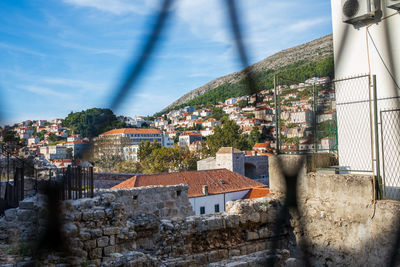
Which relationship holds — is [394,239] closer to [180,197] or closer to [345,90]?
[345,90]

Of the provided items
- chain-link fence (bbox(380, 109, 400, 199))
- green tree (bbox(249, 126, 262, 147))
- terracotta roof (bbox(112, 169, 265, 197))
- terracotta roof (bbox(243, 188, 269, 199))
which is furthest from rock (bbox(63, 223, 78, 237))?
terracotta roof (bbox(243, 188, 269, 199))

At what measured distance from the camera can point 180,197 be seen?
23.0 ft

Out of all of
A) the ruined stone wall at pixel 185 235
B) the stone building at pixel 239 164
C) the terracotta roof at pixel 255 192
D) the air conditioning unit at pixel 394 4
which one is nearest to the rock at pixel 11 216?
the ruined stone wall at pixel 185 235

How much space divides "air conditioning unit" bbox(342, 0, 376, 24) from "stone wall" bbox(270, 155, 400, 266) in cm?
99

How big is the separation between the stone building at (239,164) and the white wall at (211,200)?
302 inches

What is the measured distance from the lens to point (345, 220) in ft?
8.23

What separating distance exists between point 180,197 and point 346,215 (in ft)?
15.8

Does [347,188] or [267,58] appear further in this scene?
[347,188]

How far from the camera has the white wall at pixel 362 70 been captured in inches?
51.1

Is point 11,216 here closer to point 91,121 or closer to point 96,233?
point 96,233

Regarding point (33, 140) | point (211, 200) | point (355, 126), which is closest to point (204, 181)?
point (211, 200)

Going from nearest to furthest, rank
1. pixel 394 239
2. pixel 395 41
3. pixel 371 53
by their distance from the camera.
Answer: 1. pixel 395 41
2. pixel 371 53
3. pixel 394 239

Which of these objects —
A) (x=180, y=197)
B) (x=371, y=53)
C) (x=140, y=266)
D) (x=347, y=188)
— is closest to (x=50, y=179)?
(x=371, y=53)

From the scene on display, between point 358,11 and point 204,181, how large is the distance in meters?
15.0
